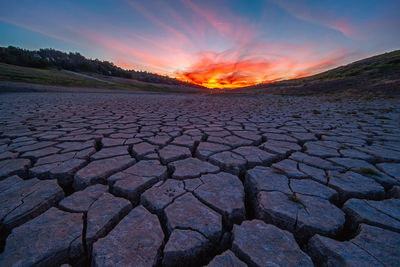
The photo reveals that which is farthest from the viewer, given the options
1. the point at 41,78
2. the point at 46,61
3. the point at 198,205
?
the point at 46,61

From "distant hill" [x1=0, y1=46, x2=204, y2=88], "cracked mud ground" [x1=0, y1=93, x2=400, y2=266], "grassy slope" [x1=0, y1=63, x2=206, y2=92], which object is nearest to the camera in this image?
"cracked mud ground" [x1=0, y1=93, x2=400, y2=266]

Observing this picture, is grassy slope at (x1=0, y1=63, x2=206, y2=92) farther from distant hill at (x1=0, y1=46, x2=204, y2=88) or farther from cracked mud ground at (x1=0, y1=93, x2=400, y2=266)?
cracked mud ground at (x1=0, y1=93, x2=400, y2=266)

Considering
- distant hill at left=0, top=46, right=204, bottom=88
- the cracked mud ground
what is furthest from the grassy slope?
the cracked mud ground

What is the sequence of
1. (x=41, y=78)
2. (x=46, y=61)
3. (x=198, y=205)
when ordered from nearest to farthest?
1. (x=198, y=205)
2. (x=41, y=78)
3. (x=46, y=61)

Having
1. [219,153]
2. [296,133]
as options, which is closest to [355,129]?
[296,133]

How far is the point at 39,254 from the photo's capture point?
0.61 metres

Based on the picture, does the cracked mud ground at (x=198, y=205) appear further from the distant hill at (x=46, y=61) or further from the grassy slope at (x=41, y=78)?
the distant hill at (x=46, y=61)

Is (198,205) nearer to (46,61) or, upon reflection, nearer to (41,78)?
(41,78)

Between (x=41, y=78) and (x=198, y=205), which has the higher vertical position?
(x=198, y=205)

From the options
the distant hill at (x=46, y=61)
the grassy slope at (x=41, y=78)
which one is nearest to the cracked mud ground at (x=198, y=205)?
the grassy slope at (x=41, y=78)

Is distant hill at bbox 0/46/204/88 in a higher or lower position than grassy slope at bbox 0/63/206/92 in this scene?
higher

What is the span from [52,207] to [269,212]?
1131mm

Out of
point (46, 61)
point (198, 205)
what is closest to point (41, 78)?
point (46, 61)

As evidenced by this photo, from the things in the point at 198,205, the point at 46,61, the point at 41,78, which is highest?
the point at 46,61
